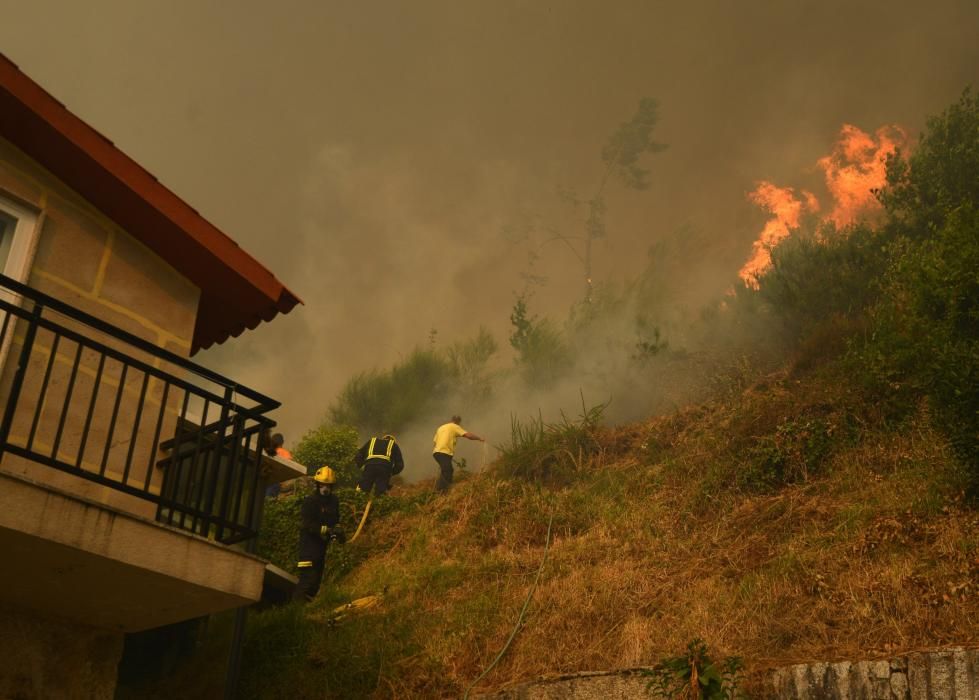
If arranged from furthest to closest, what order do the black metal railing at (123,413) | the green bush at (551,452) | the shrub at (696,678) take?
the green bush at (551,452)
the shrub at (696,678)
the black metal railing at (123,413)

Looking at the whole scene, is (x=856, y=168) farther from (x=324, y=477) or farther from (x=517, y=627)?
(x=517, y=627)

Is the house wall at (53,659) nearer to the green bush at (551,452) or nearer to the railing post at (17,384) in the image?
the railing post at (17,384)

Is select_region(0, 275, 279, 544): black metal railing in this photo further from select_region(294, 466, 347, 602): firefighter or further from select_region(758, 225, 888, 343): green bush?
select_region(758, 225, 888, 343): green bush

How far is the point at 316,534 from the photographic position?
11.8 metres

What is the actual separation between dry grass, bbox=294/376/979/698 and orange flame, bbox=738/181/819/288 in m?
9.21

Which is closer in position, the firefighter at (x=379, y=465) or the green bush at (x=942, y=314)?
the green bush at (x=942, y=314)

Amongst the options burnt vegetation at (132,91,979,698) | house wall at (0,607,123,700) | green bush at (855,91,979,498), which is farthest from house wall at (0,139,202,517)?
green bush at (855,91,979,498)

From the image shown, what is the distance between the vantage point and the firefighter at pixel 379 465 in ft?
52.8

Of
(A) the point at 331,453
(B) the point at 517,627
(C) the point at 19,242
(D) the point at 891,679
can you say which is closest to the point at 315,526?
(B) the point at 517,627

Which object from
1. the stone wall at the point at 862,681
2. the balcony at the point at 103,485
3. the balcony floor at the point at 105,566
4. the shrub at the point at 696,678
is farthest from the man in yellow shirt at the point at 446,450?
the balcony floor at the point at 105,566

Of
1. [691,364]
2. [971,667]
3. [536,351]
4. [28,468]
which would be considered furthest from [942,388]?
[536,351]

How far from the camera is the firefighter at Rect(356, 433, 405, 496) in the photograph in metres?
16.1

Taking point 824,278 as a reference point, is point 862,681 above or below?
below

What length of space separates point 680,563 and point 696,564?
263 mm
